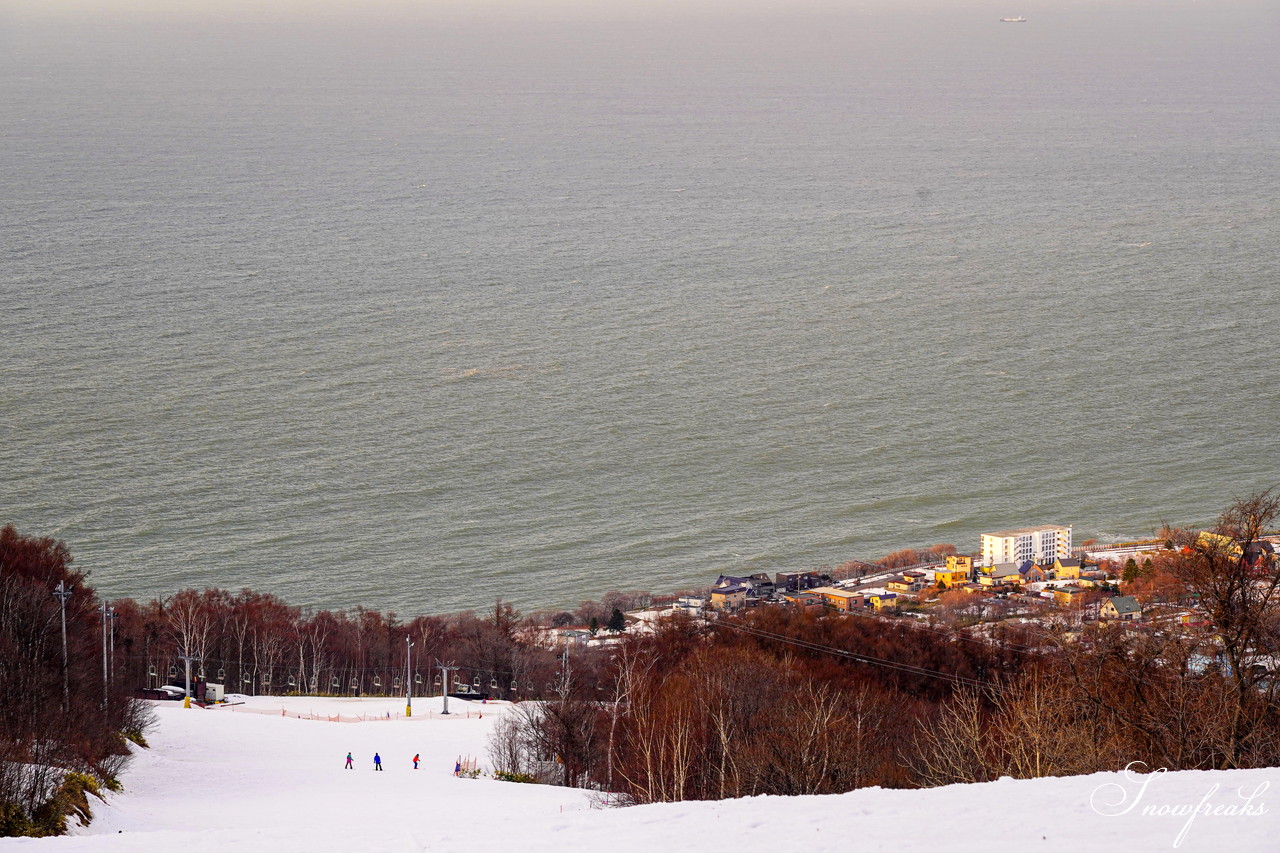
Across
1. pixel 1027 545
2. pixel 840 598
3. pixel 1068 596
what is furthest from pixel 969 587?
pixel 840 598

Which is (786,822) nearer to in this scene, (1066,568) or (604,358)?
(1066,568)

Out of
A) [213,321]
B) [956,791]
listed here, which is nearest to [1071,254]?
[213,321]

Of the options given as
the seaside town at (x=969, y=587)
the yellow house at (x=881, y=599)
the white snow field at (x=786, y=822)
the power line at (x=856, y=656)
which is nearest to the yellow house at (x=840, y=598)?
the seaside town at (x=969, y=587)

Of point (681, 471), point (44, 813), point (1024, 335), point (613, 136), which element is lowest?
point (44, 813)

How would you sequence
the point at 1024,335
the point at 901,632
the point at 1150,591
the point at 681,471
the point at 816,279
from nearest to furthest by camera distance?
1. the point at 901,632
2. the point at 1150,591
3. the point at 681,471
4. the point at 1024,335
5. the point at 816,279

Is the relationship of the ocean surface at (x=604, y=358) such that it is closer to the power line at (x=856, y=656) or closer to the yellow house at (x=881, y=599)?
the yellow house at (x=881, y=599)

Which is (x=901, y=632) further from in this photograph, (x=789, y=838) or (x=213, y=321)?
(x=213, y=321)
